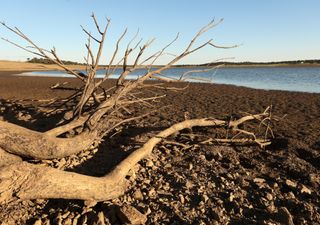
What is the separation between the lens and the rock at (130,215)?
2.93 metres

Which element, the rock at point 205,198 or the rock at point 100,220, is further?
the rock at point 205,198

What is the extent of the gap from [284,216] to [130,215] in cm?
141

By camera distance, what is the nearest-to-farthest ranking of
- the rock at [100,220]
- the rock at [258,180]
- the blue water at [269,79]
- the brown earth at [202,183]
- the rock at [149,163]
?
the rock at [100,220] < the brown earth at [202,183] < the rock at [258,180] < the rock at [149,163] < the blue water at [269,79]

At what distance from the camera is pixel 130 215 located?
296 centimetres

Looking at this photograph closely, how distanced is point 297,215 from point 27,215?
2.59 metres

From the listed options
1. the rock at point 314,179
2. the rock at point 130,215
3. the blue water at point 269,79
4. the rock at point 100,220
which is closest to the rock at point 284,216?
the rock at point 314,179

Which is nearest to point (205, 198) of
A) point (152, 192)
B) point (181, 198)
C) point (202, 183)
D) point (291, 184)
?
point (181, 198)

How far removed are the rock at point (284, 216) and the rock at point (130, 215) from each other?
125 cm

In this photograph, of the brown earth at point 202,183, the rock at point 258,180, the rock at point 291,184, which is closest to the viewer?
the brown earth at point 202,183

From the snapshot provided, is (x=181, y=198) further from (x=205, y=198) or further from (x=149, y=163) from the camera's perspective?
(x=149, y=163)

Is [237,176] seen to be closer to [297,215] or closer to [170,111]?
[297,215]

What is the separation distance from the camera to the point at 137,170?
416 centimetres

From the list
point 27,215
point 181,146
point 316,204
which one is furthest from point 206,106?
point 27,215

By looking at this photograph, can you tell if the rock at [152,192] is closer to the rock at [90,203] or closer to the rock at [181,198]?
the rock at [181,198]
